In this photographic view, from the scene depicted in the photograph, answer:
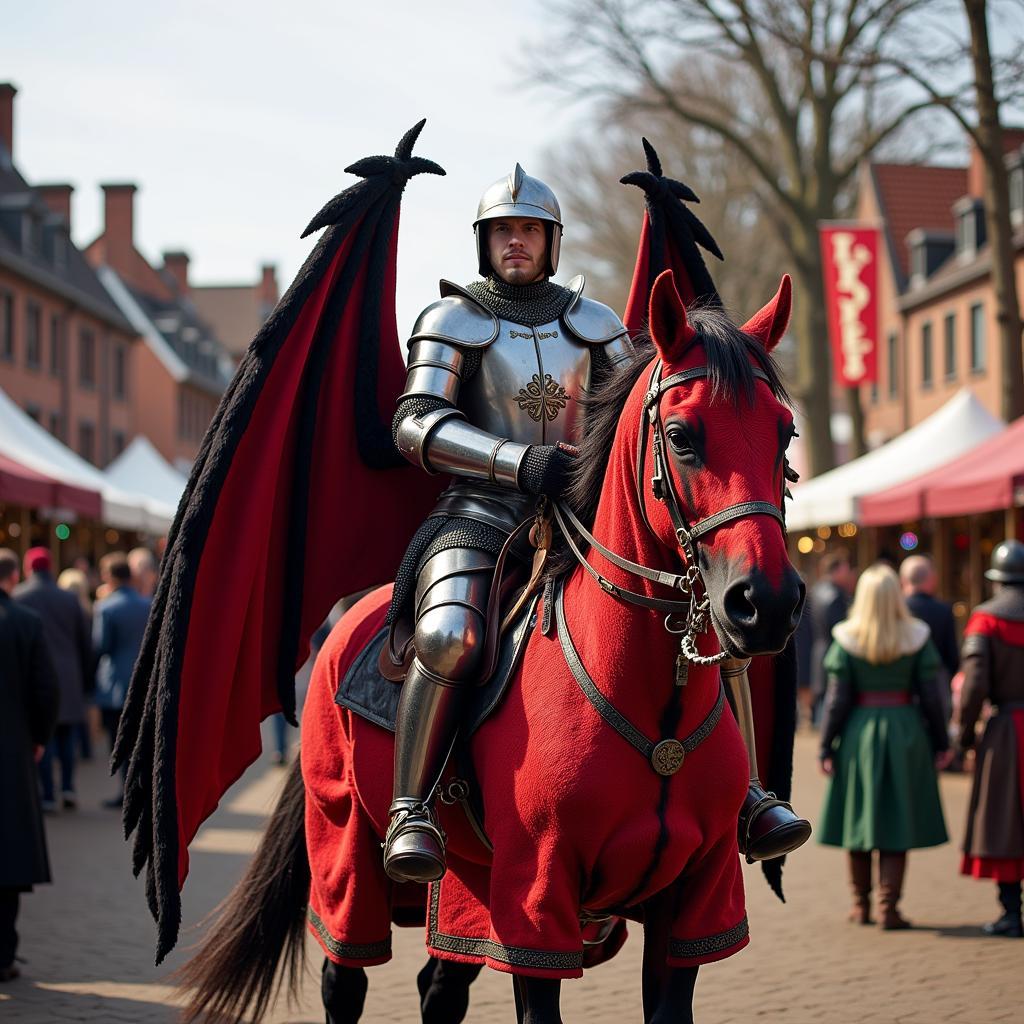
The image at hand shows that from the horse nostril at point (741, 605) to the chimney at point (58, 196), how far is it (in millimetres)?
43851

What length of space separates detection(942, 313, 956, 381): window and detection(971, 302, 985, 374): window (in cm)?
132

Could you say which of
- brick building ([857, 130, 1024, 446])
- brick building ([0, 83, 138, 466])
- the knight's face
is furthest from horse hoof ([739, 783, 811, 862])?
brick building ([0, 83, 138, 466])

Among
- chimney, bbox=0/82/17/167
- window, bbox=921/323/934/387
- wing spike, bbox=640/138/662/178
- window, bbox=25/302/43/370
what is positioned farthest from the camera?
chimney, bbox=0/82/17/167

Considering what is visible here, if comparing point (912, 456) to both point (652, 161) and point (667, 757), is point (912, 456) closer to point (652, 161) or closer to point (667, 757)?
point (652, 161)

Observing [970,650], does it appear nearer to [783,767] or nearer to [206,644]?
[783,767]

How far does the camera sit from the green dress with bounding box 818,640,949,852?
8273 millimetres

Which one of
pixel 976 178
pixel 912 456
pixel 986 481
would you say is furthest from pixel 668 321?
pixel 976 178

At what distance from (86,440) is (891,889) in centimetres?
3737

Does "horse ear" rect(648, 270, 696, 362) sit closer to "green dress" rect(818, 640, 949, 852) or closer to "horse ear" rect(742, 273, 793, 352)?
"horse ear" rect(742, 273, 793, 352)

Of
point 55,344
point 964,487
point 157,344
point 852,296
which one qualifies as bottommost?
point 964,487

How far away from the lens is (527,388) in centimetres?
431

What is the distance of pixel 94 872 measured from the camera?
9.70m

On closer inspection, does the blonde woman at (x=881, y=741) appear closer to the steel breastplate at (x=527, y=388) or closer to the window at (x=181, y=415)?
the steel breastplate at (x=527, y=388)

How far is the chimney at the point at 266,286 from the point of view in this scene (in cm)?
7500
